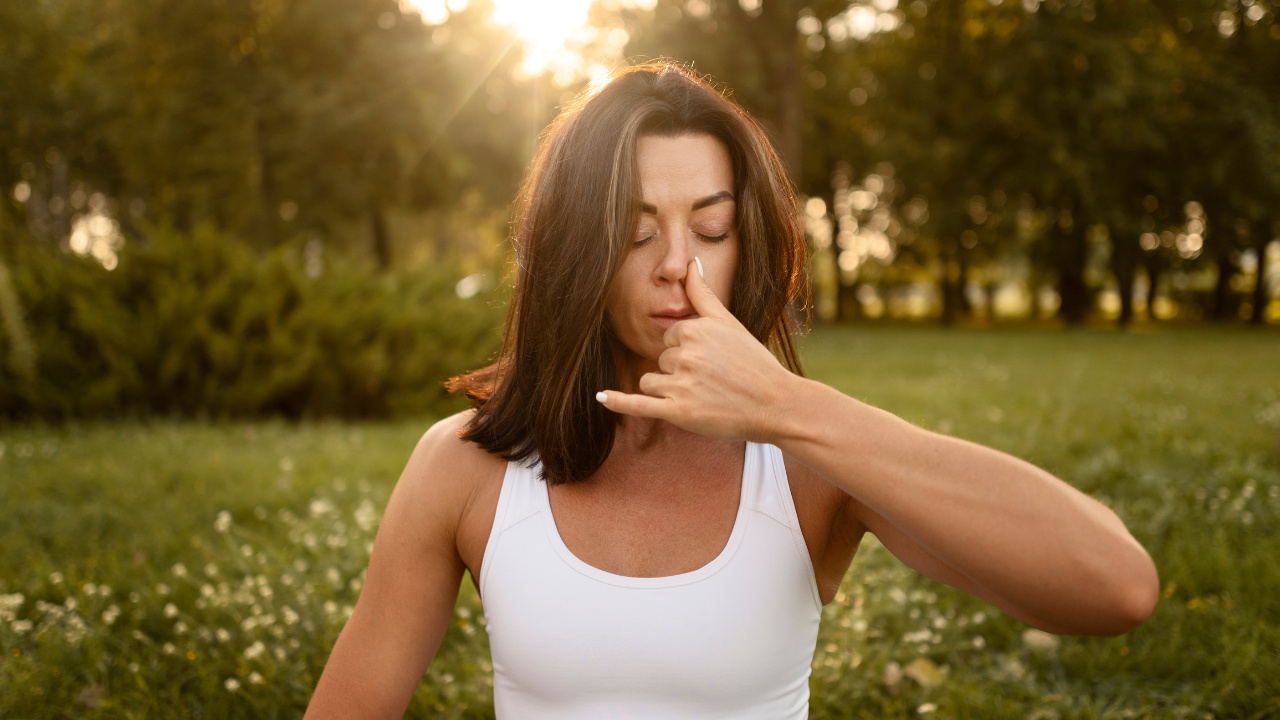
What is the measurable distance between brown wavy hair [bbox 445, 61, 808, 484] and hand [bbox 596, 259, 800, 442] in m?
0.26

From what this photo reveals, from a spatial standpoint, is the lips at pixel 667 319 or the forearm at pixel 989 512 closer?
the forearm at pixel 989 512

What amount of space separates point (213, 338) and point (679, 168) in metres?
7.45

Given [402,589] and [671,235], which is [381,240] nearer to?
[402,589]

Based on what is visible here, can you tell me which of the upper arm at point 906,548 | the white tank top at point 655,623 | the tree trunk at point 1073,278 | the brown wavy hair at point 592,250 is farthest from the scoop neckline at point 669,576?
the tree trunk at point 1073,278

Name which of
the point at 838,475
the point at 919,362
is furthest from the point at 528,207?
the point at 919,362

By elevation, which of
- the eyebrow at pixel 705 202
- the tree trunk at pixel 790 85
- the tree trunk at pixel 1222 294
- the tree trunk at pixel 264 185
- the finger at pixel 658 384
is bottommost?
the tree trunk at pixel 1222 294

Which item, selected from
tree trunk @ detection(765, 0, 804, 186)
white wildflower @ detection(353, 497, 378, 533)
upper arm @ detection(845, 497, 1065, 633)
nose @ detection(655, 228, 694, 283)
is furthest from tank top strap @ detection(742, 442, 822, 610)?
tree trunk @ detection(765, 0, 804, 186)

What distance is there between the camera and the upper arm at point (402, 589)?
162cm

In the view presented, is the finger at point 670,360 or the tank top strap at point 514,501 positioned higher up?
the finger at point 670,360

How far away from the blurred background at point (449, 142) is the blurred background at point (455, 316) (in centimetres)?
8

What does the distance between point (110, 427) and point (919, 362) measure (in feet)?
39.4

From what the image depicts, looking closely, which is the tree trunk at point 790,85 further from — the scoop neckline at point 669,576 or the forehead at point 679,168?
the scoop neckline at point 669,576

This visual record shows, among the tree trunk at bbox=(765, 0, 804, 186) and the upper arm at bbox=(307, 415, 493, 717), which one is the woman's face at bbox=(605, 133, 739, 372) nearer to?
the upper arm at bbox=(307, 415, 493, 717)

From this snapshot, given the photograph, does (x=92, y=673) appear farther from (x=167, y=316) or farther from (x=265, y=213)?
(x=265, y=213)
